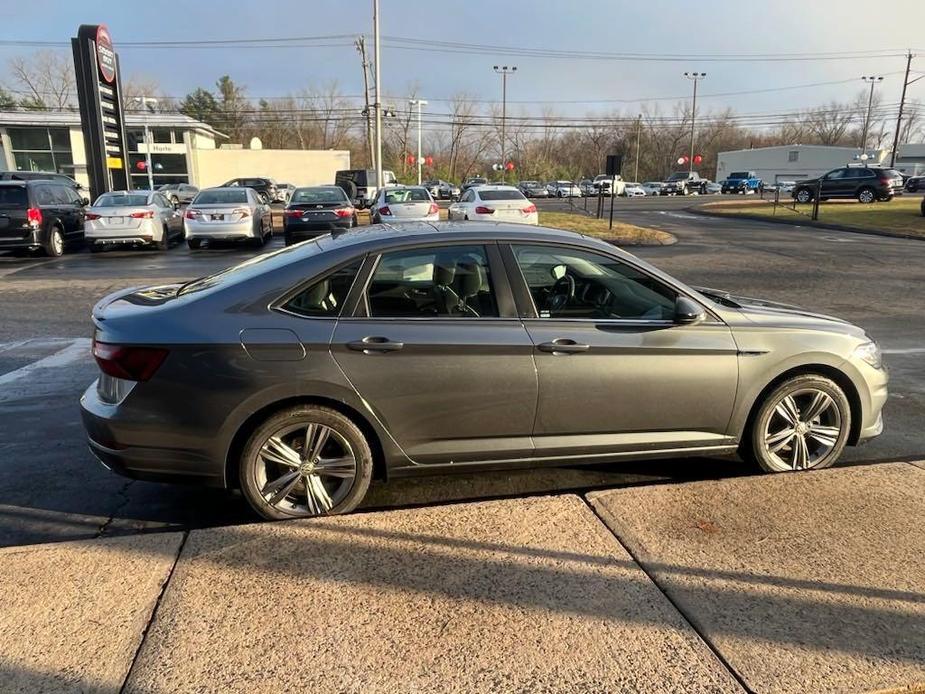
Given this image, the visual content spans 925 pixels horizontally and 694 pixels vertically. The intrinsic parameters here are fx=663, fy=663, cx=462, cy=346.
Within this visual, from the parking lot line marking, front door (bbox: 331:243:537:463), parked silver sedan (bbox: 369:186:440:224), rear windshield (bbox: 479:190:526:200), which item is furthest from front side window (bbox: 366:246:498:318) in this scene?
rear windshield (bbox: 479:190:526:200)

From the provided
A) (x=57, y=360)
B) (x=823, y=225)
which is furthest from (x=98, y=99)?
(x=823, y=225)

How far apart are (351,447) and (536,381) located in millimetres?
1044

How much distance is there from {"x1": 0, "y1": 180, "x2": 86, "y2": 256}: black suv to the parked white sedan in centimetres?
1009

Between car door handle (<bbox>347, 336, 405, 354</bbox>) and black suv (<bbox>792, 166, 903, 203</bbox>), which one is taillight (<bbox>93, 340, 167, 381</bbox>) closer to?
car door handle (<bbox>347, 336, 405, 354</bbox>)

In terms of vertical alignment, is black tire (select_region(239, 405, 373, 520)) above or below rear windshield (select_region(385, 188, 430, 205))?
below

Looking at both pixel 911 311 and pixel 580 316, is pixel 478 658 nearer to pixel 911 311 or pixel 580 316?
pixel 580 316

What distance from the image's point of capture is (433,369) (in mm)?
3465

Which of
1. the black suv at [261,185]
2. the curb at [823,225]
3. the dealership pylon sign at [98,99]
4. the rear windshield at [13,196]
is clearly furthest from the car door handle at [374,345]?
the black suv at [261,185]

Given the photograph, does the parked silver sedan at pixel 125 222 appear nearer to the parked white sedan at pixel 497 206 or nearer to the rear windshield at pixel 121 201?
the rear windshield at pixel 121 201

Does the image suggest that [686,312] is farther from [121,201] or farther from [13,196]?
[121,201]

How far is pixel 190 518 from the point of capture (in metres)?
3.74

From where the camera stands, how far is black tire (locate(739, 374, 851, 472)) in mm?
4004

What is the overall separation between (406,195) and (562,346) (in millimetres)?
15434

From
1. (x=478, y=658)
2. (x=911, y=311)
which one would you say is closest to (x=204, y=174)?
(x=911, y=311)
